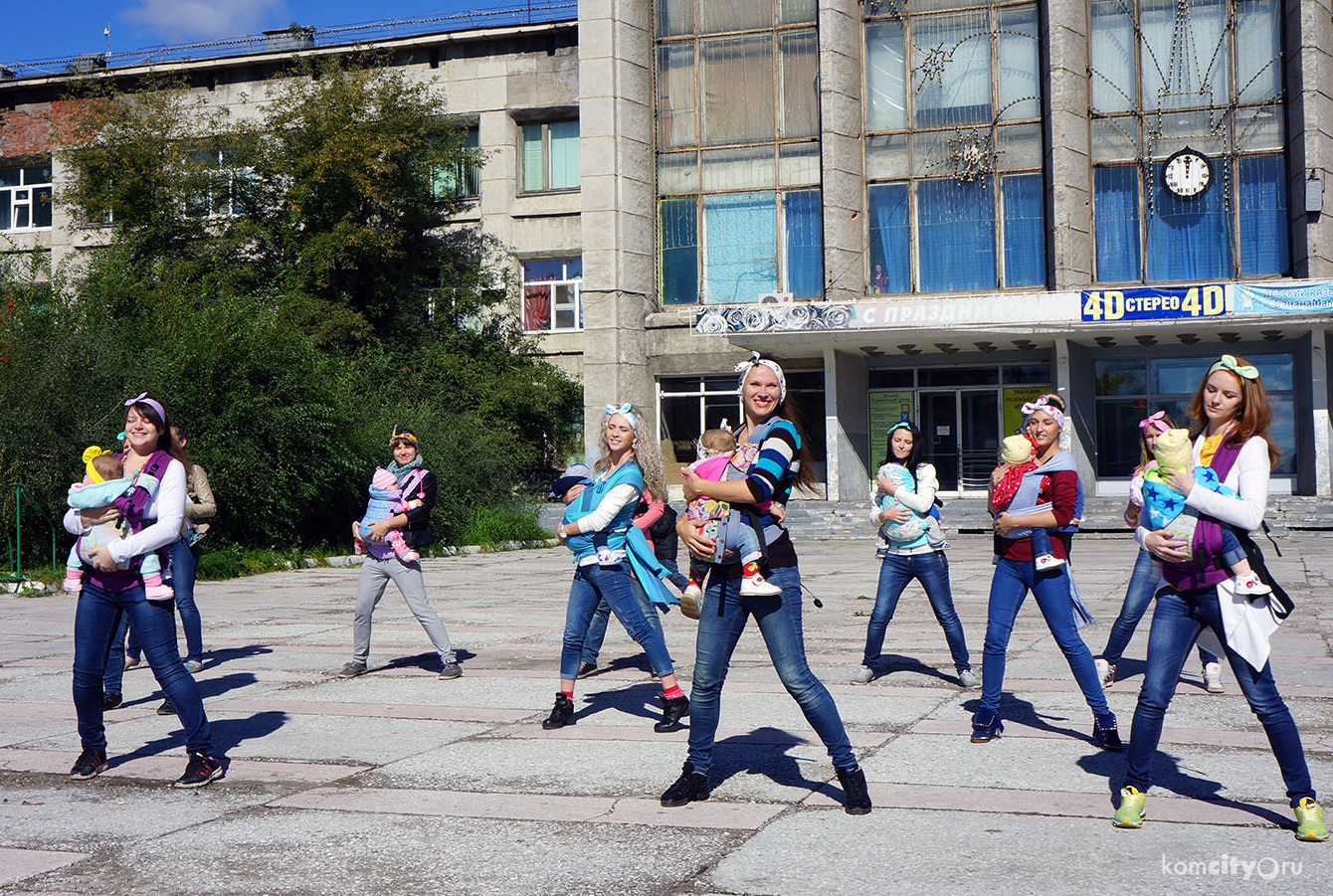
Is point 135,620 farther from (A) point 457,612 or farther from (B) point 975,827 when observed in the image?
(A) point 457,612

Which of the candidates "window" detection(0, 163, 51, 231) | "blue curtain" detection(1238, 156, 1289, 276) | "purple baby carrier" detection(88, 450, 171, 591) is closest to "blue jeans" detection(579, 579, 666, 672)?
"purple baby carrier" detection(88, 450, 171, 591)

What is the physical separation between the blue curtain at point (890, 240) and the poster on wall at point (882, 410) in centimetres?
311

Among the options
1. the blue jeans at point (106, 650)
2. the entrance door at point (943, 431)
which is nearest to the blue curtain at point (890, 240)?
the entrance door at point (943, 431)

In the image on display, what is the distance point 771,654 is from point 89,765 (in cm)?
366

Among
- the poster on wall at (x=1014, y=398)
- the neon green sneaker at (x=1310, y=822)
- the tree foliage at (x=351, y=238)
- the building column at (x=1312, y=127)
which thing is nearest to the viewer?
the neon green sneaker at (x=1310, y=822)

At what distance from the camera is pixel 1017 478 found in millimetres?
7164

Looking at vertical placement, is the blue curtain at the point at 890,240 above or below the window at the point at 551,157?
below

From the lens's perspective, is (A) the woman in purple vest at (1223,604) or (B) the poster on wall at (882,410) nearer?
(A) the woman in purple vest at (1223,604)

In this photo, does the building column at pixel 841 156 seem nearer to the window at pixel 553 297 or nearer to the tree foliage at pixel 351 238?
the window at pixel 553 297

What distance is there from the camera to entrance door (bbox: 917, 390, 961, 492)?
33531 mm

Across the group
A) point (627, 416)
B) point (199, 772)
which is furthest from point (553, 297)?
point (199, 772)

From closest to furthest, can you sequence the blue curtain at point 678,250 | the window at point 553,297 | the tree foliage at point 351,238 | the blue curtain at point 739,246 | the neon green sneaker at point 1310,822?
the neon green sneaker at point 1310,822 → the tree foliage at point 351,238 → the blue curtain at point 739,246 → the blue curtain at point 678,250 → the window at point 553,297

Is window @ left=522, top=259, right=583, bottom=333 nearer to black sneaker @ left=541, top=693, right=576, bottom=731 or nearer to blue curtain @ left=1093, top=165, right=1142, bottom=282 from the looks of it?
blue curtain @ left=1093, top=165, right=1142, bottom=282

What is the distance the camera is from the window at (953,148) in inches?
1258
